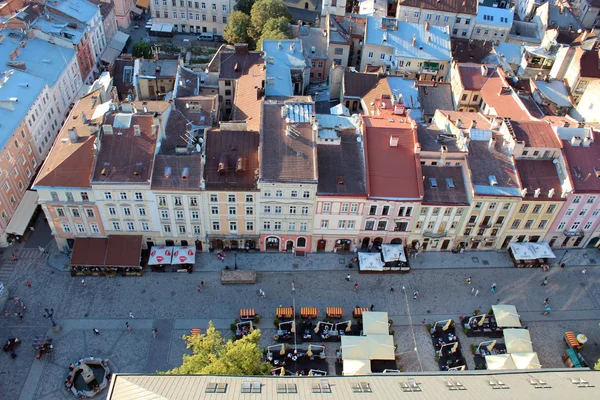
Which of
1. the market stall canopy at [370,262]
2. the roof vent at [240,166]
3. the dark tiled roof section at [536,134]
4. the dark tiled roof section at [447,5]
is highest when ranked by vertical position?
the dark tiled roof section at [447,5]

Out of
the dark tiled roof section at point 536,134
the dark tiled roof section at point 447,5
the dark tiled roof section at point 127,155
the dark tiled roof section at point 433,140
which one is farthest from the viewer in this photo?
the dark tiled roof section at point 447,5

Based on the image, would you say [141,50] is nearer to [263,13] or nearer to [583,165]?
[263,13]

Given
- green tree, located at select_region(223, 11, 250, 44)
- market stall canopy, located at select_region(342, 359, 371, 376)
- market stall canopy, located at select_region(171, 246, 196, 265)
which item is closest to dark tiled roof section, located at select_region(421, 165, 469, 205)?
market stall canopy, located at select_region(342, 359, 371, 376)

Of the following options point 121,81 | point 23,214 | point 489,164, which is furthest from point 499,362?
point 121,81

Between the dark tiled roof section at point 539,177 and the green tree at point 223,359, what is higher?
the dark tiled roof section at point 539,177

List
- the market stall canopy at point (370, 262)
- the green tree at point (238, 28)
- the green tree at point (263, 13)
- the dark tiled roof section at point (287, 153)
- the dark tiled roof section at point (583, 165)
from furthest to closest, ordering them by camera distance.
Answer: the green tree at point (238, 28) → the green tree at point (263, 13) → the market stall canopy at point (370, 262) → the dark tiled roof section at point (583, 165) → the dark tiled roof section at point (287, 153)

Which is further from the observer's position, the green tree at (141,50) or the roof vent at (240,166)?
the green tree at (141,50)

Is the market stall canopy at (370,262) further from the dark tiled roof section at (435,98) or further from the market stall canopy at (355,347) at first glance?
the dark tiled roof section at (435,98)

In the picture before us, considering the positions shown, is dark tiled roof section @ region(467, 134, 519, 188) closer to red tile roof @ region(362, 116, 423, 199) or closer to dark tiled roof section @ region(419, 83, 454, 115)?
red tile roof @ region(362, 116, 423, 199)

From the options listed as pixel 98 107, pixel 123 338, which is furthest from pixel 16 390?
pixel 98 107

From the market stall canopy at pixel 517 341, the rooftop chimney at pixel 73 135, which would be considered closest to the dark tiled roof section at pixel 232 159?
the rooftop chimney at pixel 73 135
